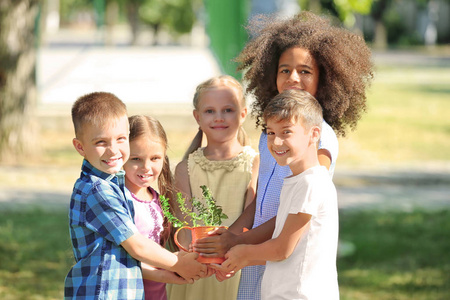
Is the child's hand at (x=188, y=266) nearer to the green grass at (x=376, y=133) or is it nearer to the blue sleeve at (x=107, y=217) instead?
the blue sleeve at (x=107, y=217)

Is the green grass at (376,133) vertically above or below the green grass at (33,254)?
above

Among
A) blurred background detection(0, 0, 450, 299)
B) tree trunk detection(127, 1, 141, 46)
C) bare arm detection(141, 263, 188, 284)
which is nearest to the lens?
bare arm detection(141, 263, 188, 284)

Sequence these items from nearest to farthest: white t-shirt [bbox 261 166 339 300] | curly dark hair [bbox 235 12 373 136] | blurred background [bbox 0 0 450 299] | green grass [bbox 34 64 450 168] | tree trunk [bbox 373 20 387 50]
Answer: white t-shirt [bbox 261 166 339 300] → curly dark hair [bbox 235 12 373 136] → blurred background [bbox 0 0 450 299] → green grass [bbox 34 64 450 168] → tree trunk [bbox 373 20 387 50]

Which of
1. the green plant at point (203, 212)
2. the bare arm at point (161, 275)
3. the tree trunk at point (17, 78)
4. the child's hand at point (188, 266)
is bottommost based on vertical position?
the bare arm at point (161, 275)

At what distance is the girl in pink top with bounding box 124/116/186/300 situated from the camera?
2.86 m

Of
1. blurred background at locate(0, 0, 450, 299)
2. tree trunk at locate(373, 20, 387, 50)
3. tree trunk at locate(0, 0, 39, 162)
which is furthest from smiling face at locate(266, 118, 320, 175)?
tree trunk at locate(373, 20, 387, 50)

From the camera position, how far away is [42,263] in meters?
6.26

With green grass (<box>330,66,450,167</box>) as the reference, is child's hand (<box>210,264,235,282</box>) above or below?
below

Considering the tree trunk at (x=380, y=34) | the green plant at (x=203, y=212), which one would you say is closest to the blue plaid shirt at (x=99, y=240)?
the green plant at (x=203, y=212)

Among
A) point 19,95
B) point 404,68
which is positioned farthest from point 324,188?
point 404,68

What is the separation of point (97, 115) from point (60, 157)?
25.4ft

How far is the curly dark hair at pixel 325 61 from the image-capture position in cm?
291

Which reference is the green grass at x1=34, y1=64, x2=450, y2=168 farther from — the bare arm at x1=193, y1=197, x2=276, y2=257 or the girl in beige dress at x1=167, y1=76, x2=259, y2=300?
the bare arm at x1=193, y1=197, x2=276, y2=257

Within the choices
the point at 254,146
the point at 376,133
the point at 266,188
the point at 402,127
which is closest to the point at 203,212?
the point at 266,188
